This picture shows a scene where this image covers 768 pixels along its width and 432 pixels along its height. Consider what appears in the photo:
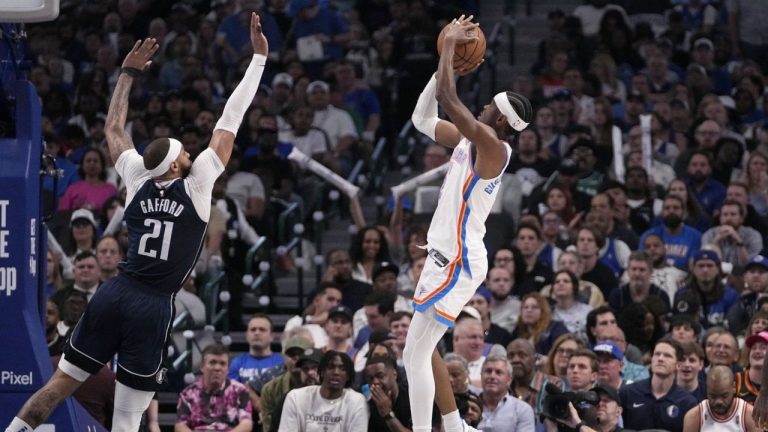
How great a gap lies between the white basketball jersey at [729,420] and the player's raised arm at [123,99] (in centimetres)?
473

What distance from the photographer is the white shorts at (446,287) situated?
9.88 meters

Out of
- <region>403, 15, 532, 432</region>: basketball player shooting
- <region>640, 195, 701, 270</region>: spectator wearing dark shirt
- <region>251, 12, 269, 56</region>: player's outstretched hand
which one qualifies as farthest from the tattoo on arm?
<region>640, 195, 701, 270</region>: spectator wearing dark shirt

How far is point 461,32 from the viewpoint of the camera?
9.55 meters

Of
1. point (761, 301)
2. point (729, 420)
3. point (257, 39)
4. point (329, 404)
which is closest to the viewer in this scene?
point (257, 39)

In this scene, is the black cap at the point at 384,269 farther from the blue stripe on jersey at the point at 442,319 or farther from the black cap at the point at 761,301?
the blue stripe on jersey at the point at 442,319

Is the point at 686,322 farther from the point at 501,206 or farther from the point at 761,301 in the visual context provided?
the point at 501,206

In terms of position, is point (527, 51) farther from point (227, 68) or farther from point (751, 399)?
point (751, 399)

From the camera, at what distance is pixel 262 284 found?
1647 centimetres

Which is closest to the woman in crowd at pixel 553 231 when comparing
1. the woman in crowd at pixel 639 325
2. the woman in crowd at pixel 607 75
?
the woman in crowd at pixel 639 325

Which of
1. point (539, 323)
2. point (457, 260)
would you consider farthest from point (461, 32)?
point (539, 323)

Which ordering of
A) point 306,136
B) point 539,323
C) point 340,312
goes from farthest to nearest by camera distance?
point 306,136
point 539,323
point 340,312

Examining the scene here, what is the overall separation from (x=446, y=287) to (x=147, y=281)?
188 cm

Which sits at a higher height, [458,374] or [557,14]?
[557,14]

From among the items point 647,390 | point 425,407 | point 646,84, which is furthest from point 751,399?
point 646,84
